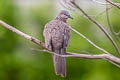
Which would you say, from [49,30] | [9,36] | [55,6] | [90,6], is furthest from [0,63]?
[49,30]

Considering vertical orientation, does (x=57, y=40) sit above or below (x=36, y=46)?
above

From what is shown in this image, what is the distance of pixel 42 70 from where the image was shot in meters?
8.10

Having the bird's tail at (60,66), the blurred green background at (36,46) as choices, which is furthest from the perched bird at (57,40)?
the blurred green background at (36,46)

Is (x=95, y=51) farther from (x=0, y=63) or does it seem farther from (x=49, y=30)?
(x=49, y=30)

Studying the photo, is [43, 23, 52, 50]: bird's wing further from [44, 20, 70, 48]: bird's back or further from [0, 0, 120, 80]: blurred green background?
[0, 0, 120, 80]: blurred green background

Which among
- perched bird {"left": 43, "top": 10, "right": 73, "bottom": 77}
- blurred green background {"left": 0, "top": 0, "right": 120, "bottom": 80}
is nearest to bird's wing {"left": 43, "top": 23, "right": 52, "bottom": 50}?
perched bird {"left": 43, "top": 10, "right": 73, "bottom": 77}

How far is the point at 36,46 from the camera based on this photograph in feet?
25.4

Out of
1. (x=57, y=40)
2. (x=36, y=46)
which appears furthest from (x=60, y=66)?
(x=36, y=46)

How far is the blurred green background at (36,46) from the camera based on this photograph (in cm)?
782

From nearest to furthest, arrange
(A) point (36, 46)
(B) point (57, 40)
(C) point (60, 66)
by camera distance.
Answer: (C) point (60, 66) → (B) point (57, 40) → (A) point (36, 46)

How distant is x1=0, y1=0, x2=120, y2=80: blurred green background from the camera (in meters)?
7.82

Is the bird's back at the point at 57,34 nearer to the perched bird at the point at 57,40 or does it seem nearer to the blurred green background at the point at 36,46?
the perched bird at the point at 57,40

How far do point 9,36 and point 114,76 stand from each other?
6.59 ft

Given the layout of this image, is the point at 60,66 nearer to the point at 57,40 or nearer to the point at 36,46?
the point at 57,40
